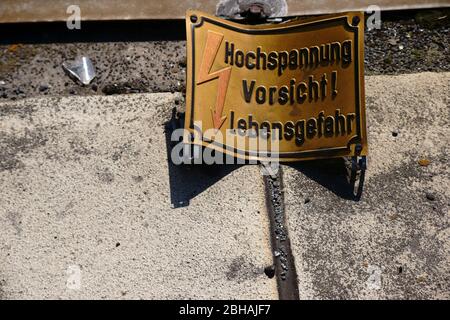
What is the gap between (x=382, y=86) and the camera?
2.89 m

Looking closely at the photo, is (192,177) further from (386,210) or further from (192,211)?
(386,210)

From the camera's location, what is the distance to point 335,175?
269 centimetres

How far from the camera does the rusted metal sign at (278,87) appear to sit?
262cm

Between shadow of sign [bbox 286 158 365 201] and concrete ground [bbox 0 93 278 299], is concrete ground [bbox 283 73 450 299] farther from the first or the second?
concrete ground [bbox 0 93 278 299]

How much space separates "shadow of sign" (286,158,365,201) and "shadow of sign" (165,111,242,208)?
0.96 feet

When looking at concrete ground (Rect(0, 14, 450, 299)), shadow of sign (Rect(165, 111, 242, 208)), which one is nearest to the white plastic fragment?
concrete ground (Rect(0, 14, 450, 299))

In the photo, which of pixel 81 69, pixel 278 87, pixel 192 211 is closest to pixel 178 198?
pixel 192 211

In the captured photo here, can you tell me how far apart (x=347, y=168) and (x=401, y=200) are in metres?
0.25

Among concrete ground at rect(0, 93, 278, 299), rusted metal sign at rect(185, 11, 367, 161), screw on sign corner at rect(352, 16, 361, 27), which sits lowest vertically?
concrete ground at rect(0, 93, 278, 299)

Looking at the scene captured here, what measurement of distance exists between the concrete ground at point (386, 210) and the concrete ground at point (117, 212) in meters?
0.18

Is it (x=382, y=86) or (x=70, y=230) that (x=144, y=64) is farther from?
(x=382, y=86)

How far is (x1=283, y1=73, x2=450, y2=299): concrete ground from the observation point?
2.47 meters

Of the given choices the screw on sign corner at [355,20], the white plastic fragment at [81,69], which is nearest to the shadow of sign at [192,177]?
the white plastic fragment at [81,69]
